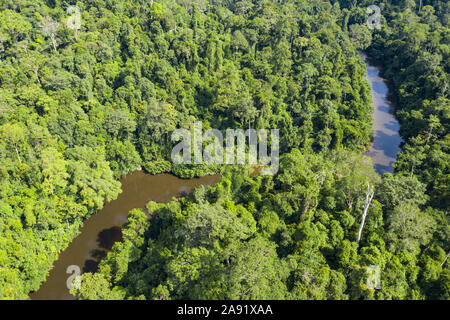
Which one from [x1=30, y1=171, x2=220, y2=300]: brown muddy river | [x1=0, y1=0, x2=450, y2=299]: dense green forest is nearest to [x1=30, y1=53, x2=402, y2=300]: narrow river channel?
[x1=30, y1=171, x2=220, y2=300]: brown muddy river

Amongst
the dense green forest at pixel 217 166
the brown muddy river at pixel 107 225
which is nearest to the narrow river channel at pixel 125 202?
the brown muddy river at pixel 107 225

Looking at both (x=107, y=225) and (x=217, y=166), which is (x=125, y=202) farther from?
(x=217, y=166)

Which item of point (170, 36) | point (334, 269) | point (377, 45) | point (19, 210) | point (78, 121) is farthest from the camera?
point (377, 45)

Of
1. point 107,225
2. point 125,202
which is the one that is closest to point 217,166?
point 125,202

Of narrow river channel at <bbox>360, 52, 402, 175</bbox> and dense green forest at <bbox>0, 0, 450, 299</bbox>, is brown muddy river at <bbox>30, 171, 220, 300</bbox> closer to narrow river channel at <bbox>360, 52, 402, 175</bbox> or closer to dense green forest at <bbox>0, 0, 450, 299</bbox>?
dense green forest at <bbox>0, 0, 450, 299</bbox>

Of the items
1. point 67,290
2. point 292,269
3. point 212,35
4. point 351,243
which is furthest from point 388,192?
point 212,35

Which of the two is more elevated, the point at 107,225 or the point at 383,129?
the point at 383,129

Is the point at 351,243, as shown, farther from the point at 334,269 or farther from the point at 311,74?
the point at 311,74
